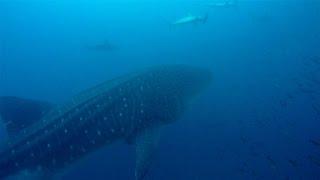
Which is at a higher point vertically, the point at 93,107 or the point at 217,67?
the point at 93,107

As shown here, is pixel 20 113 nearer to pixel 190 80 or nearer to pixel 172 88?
pixel 172 88

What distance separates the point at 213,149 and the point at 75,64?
5822mm

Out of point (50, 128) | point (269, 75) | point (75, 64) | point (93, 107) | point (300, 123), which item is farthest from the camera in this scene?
point (75, 64)

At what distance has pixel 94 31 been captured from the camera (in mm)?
14719

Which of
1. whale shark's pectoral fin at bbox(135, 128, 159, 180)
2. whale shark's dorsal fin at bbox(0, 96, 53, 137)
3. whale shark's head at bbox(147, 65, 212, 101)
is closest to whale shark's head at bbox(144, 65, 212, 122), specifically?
whale shark's head at bbox(147, 65, 212, 101)

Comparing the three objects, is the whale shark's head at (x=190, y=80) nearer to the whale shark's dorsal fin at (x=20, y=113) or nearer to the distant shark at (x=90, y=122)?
the distant shark at (x=90, y=122)

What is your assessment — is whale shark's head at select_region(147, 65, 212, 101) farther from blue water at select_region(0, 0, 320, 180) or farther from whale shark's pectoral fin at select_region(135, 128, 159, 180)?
blue water at select_region(0, 0, 320, 180)

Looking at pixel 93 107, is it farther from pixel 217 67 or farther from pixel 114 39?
pixel 114 39

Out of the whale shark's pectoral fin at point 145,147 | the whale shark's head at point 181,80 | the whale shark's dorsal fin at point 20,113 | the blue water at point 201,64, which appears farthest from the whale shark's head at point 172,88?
the blue water at point 201,64

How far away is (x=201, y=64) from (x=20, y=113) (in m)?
7.42

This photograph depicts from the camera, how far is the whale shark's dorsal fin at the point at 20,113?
6442 millimetres

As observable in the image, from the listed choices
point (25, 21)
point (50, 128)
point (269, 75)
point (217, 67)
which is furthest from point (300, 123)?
point (25, 21)

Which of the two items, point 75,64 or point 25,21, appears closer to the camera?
point 75,64

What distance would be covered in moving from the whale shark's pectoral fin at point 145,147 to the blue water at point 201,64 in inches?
76.1
